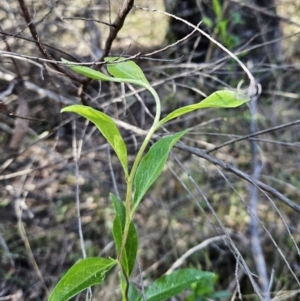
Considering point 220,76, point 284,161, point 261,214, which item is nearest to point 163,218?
point 261,214

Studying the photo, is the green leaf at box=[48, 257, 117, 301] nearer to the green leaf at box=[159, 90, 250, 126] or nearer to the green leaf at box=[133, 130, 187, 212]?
the green leaf at box=[133, 130, 187, 212]

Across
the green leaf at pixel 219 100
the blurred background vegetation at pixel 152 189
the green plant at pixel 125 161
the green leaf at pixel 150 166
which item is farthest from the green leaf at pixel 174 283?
the blurred background vegetation at pixel 152 189

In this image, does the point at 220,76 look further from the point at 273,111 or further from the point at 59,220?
the point at 59,220

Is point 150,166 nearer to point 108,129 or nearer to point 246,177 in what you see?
point 108,129

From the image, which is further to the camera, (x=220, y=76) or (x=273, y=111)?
(x=220, y=76)

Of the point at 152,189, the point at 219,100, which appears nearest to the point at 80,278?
the point at 219,100

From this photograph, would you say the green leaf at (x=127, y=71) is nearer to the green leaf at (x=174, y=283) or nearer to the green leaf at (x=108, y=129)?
the green leaf at (x=108, y=129)

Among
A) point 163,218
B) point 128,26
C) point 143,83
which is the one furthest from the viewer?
point 128,26

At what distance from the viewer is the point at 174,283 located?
Answer: 90 cm

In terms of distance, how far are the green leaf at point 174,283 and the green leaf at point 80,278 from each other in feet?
0.58

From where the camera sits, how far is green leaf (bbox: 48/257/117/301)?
72 cm

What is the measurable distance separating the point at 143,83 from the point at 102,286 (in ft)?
3.45

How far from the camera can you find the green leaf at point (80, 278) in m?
0.72

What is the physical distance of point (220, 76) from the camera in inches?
103
